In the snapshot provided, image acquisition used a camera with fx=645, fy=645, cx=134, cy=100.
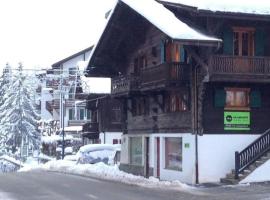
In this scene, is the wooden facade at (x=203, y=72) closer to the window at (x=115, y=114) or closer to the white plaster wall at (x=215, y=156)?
the white plaster wall at (x=215, y=156)

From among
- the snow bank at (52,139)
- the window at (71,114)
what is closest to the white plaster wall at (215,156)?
the snow bank at (52,139)

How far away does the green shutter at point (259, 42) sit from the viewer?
2991 cm

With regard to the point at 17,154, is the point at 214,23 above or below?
above

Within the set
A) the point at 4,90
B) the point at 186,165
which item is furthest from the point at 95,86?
the point at 4,90

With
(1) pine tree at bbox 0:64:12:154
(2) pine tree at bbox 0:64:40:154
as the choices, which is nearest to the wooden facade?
(1) pine tree at bbox 0:64:12:154

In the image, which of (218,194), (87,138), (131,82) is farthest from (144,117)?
(87,138)

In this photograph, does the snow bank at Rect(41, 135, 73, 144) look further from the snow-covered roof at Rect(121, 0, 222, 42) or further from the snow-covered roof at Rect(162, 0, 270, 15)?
the snow-covered roof at Rect(162, 0, 270, 15)

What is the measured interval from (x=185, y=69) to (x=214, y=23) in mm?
2527

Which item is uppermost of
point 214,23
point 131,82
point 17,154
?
point 214,23

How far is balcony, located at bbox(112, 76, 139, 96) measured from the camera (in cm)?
3462

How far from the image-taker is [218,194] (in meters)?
24.6

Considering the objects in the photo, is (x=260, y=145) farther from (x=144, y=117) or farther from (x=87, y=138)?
(x=87, y=138)

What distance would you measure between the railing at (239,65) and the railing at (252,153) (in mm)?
2858

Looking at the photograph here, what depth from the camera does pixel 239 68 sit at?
28547 mm
